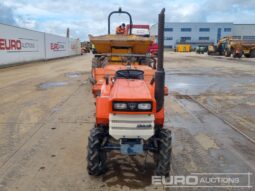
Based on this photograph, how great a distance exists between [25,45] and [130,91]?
25.0m

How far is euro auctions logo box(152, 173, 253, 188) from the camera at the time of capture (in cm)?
423

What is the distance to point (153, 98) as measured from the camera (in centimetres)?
404

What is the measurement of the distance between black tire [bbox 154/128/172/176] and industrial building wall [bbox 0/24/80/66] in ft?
66.4

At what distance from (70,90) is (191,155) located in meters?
7.59

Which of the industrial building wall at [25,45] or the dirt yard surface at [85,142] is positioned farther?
the industrial building wall at [25,45]

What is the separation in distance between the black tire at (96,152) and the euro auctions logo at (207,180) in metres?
0.71

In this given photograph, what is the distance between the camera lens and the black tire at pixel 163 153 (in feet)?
13.7

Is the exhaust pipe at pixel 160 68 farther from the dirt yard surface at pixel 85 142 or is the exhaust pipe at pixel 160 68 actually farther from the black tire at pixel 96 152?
the dirt yard surface at pixel 85 142

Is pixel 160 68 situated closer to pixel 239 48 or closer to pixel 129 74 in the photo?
pixel 129 74

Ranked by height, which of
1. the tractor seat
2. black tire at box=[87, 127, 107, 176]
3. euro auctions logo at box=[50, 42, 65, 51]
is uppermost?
the tractor seat

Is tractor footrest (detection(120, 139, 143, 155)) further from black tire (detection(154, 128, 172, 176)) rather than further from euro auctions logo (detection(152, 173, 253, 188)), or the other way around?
euro auctions logo (detection(152, 173, 253, 188))

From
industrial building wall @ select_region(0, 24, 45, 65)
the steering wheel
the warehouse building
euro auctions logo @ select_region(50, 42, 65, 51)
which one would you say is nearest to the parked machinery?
euro auctions logo @ select_region(50, 42, 65, 51)

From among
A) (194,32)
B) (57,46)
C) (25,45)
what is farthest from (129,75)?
(194,32)

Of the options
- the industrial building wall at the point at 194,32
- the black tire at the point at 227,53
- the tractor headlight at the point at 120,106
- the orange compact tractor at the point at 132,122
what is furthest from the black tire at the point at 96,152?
the industrial building wall at the point at 194,32
